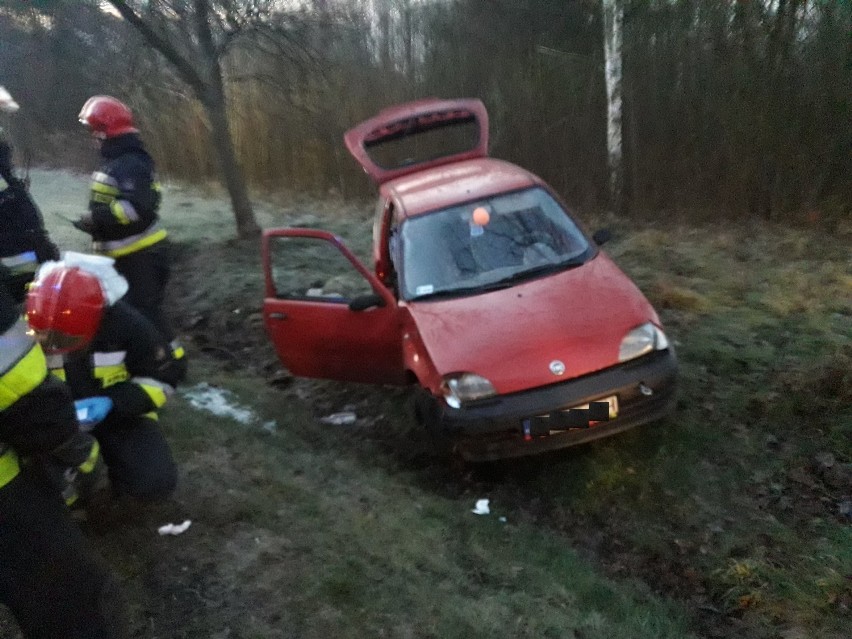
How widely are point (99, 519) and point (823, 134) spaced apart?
906cm

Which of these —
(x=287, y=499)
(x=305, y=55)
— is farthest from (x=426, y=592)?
(x=305, y=55)

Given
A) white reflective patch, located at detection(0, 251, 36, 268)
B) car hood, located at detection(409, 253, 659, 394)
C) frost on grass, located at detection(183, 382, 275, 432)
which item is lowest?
frost on grass, located at detection(183, 382, 275, 432)

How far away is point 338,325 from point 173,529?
2.02 meters

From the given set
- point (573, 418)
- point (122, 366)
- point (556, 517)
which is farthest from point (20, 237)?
point (556, 517)

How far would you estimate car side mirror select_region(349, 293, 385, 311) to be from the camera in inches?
194

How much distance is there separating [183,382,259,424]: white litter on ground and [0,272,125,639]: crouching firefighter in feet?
8.65

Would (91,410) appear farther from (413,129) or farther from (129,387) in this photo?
(413,129)

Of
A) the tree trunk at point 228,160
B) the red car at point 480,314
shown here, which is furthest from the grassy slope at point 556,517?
the tree trunk at point 228,160

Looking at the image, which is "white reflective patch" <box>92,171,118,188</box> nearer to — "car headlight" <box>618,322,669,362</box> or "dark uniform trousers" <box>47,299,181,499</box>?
"dark uniform trousers" <box>47,299,181,499</box>

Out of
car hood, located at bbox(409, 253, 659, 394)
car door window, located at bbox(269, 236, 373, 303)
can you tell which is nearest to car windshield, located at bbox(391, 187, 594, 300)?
car hood, located at bbox(409, 253, 659, 394)

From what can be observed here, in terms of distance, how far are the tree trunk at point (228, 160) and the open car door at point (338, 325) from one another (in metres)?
4.69

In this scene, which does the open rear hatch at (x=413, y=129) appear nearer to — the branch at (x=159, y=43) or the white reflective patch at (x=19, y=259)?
the white reflective patch at (x=19, y=259)

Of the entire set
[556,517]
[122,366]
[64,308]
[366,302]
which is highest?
[64,308]

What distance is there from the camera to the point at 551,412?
4.03 m
